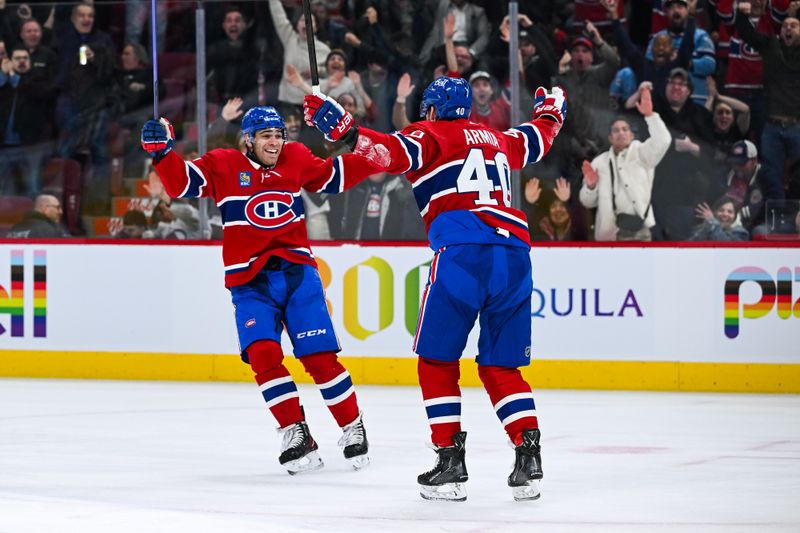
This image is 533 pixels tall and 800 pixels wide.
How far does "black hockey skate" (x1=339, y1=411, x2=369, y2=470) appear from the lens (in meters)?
5.63

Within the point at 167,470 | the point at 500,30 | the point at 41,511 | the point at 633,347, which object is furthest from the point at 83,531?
→ the point at 500,30

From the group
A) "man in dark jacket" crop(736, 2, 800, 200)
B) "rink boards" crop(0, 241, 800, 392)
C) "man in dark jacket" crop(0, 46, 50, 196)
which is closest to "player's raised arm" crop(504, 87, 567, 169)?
"rink boards" crop(0, 241, 800, 392)

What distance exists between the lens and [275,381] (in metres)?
5.61

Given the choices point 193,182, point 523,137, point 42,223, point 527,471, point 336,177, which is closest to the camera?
point 527,471

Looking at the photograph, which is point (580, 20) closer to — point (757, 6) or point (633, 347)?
point (757, 6)

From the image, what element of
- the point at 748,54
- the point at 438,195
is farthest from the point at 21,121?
the point at 438,195

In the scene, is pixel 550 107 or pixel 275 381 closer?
pixel 550 107

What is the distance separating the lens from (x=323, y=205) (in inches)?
354

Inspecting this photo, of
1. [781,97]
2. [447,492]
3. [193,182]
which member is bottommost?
[447,492]

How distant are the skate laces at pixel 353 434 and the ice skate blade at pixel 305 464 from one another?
12cm

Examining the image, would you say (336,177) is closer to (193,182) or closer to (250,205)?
(250,205)

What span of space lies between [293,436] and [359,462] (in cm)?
28

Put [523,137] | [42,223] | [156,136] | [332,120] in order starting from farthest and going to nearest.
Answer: [42,223] < [156,136] < [523,137] < [332,120]

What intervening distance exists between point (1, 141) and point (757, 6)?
489 cm
